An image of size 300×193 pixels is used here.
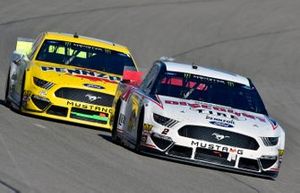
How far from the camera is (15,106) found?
55.8ft

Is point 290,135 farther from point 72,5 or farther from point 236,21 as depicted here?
point 72,5

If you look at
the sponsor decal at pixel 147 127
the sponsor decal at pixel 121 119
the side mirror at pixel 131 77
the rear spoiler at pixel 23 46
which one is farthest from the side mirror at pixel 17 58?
the sponsor decal at pixel 147 127

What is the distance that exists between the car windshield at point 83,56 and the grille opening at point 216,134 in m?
4.37

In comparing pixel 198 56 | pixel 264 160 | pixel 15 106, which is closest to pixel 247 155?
pixel 264 160

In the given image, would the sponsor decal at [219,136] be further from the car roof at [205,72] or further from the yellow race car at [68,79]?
the yellow race car at [68,79]

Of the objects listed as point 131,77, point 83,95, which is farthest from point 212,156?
point 83,95

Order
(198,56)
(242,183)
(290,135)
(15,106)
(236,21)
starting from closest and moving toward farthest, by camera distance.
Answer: (242,183) → (15,106) → (290,135) → (198,56) → (236,21)

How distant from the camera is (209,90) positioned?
14.5 m

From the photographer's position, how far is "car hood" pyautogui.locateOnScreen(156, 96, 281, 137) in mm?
Answer: 13297

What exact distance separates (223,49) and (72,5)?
7.57 m

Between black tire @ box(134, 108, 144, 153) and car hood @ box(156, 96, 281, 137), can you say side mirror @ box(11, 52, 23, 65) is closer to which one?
car hood @ box(156, 96, 281, 137)

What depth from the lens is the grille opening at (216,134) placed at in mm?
13258

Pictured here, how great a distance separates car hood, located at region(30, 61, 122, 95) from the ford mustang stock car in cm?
215

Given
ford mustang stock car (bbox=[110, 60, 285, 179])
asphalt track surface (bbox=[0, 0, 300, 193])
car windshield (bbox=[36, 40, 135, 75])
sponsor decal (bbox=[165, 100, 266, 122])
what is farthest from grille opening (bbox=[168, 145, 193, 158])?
car windshield (bbox=[36, 40, 135, 75])
